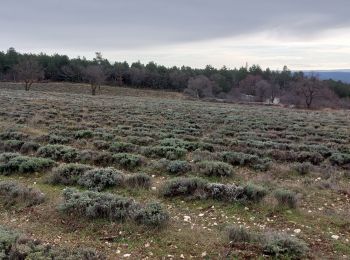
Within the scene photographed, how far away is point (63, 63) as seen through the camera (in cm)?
9375

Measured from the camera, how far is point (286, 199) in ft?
24.5

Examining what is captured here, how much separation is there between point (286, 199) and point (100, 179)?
4.34 metres

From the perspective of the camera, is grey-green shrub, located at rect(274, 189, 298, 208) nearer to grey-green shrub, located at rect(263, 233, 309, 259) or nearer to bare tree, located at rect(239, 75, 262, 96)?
grey-green shrub, located at rect(263, 233, 309, 259)

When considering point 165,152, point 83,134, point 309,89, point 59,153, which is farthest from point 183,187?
point 309,89

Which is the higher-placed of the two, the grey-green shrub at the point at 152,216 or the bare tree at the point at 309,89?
the bare tree at the point at 309,89

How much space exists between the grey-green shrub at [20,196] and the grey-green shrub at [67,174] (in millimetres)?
920

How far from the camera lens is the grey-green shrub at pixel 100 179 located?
8.49 meters

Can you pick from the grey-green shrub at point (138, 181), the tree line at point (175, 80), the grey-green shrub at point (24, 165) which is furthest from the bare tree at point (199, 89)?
the grey-green shrub at point (138, 181)

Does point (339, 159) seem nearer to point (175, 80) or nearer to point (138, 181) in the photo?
point (138, 181)

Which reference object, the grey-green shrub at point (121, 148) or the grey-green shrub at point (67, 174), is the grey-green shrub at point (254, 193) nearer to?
the grey-green shrub at point (67, 174)

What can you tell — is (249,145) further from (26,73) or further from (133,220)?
(26,73)

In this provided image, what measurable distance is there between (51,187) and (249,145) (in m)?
8.45

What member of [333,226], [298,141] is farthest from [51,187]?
[298,141]

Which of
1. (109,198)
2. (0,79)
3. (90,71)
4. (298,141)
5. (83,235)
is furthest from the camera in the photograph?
(0,79)
